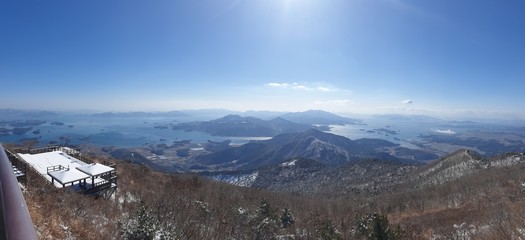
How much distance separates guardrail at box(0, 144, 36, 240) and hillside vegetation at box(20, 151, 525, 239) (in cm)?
739

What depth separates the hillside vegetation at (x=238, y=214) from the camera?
454 inches

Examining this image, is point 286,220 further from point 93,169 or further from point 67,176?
point 67,176

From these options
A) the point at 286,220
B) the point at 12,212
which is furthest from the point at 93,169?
the point at 12,212

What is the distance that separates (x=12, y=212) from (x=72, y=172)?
2419 centimetres

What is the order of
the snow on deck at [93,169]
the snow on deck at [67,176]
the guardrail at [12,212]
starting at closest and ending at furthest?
1. the guardrail at [12,212]
2. the snow on deck at [67,176]
3. the snow on deck at [93,169]

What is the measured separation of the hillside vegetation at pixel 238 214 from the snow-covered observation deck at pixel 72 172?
1495 millimetres

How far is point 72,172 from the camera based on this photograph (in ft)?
71.7

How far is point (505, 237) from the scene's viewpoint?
413 inches

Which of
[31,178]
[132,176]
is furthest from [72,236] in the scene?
[132,176]

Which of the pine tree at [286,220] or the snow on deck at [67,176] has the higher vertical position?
the snow on deck at [67,176]

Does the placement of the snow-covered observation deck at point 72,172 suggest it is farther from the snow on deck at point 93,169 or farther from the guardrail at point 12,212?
the guardrail at point 12,212

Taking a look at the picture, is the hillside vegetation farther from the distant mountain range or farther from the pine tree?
the distant mountain range

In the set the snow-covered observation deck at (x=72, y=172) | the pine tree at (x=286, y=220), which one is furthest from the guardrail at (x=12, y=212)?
the pine tree at (x=286, y=220)

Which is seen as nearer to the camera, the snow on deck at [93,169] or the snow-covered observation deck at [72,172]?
the snow-covered observation deck at [72,172]
